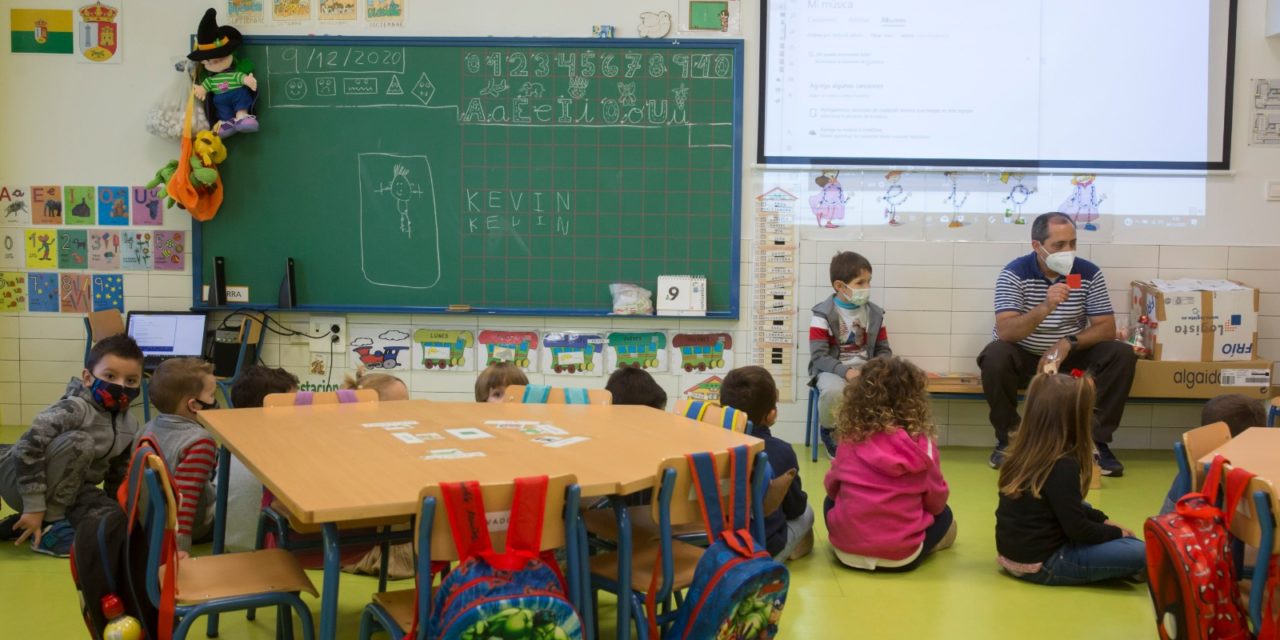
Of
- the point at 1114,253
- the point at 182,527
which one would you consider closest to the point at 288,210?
the point at 182,527

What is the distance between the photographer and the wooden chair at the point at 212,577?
2361 millimetres

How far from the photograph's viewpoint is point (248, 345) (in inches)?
247

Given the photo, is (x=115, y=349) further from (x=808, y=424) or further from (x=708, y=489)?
(x=808, y=424)

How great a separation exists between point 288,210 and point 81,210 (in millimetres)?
1198

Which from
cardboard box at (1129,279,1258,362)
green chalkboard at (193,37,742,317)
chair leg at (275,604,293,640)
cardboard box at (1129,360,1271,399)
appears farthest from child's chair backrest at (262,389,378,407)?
cardboard box at (1129,279,1258,362)

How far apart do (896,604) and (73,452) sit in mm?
2781

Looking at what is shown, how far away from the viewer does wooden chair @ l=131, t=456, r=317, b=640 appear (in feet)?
7.75

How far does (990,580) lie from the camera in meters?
3.85

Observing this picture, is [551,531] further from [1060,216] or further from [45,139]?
[45,139]

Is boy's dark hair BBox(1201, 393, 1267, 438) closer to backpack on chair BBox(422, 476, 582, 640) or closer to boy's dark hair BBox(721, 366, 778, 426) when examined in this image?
boy's dark hair BBox(721, 366, 778, 426)

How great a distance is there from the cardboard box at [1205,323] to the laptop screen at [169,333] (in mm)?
5040

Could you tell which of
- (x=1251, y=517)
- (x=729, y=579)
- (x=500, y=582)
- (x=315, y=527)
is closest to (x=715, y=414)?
(x=729, y=579)

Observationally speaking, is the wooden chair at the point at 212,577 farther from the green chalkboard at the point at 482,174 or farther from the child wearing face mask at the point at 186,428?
the green chalkboard at the point at 482,174

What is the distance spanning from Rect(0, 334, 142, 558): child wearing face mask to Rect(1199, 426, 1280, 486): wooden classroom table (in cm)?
336
